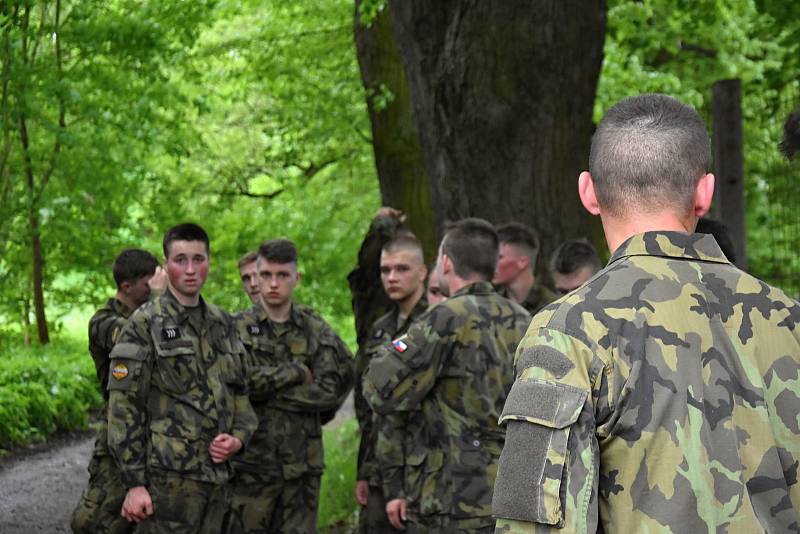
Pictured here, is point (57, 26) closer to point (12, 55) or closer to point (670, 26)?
point (12, 55)

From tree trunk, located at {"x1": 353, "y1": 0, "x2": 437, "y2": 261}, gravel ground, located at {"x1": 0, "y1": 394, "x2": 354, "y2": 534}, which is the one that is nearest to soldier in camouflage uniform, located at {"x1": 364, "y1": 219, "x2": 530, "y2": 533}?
gravel ground, located at {"x1": 0, "y1": 394, "x2": 354, "y2": 534}

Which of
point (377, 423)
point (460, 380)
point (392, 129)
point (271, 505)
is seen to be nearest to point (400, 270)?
point (377, 423)

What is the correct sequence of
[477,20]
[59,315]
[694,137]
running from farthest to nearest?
1. [59,315]
2. [477,20]
3. [694,137]

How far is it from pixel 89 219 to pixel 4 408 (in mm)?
3107

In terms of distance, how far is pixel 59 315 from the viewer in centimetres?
1723

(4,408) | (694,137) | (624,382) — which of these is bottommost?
(4,408)

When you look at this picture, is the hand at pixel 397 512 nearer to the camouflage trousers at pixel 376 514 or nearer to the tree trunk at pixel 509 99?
the camouflage trousers at pixel 376 514

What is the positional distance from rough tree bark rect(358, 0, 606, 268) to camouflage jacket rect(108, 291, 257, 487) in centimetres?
288

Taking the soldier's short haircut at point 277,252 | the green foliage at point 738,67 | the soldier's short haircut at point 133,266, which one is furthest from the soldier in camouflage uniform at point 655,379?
the green foliage at point 738,67

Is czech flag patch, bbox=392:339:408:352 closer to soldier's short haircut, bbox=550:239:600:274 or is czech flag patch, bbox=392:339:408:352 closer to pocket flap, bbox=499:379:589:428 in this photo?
soldier's short haircut, bbox=550:239:600:274

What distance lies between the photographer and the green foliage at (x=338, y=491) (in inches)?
420

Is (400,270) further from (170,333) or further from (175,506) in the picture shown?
(175,506)

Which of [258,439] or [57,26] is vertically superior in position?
[57,26]

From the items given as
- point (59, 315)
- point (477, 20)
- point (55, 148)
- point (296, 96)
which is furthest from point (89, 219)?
point (477, 20)
